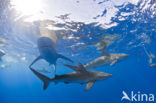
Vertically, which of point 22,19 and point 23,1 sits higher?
point 22,19

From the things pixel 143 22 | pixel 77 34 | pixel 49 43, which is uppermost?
pixel 143 22

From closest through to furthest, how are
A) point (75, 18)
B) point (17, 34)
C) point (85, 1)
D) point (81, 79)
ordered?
point (81, 79), point (85, 1), point (75, 18), point (17, 34)

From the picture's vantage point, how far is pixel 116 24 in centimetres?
1446

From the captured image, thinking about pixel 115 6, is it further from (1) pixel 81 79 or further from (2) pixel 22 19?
(2) pixel 22 19

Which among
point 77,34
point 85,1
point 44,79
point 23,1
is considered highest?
point 77,34

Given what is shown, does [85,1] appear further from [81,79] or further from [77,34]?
[77,34]

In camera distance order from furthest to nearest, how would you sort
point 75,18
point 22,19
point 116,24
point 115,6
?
point 116,24
point 22,19
point 75,18
point 115,6

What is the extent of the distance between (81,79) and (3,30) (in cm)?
1406

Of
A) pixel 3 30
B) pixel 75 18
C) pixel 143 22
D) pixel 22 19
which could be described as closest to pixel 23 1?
pixel 22 19

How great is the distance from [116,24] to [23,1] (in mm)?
9940

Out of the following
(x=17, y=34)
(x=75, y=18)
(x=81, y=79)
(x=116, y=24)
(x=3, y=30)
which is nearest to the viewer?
(x=81, y=79)

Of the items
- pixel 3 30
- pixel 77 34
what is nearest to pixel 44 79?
pixel 77 34

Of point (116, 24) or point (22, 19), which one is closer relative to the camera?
point (22, 19)

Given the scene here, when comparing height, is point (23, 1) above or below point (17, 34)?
below
